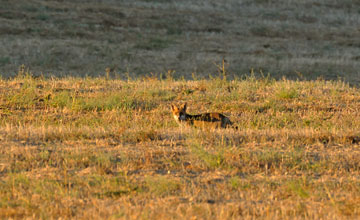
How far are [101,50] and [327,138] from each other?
18.4 metres

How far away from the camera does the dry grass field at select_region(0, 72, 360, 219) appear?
5434mm

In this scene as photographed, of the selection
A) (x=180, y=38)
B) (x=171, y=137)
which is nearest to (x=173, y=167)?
(x=171, y=137)

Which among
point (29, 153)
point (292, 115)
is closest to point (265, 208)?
point (29, 153)

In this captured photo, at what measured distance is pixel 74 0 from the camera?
42.5 meters

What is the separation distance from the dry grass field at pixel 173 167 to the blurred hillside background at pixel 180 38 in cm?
842

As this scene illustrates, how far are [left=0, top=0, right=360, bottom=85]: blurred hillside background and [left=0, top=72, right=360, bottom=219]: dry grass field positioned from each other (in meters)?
8.42

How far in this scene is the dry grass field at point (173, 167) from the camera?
5.43m

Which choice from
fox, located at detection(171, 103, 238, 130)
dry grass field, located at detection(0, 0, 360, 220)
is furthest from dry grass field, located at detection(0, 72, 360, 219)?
fox, located at detection(171, 103, 238, 130)

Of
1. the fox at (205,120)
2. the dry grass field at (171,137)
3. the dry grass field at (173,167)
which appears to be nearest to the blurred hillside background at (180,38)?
the dry grass field at (171,137)

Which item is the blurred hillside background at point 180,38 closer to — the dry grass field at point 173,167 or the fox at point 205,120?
the dry grass field at point 173,167

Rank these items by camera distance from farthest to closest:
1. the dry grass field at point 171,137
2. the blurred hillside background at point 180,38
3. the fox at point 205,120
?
the blurred hillside background at point 180,38 → the fox at point 205,120 → the dry grass field at point 171,137

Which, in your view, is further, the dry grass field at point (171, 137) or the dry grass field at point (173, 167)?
the dry grass field at point (171, 137)

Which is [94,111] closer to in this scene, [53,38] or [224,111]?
[224,111]

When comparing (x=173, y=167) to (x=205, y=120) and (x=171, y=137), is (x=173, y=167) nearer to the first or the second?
(x=171, y=137)
